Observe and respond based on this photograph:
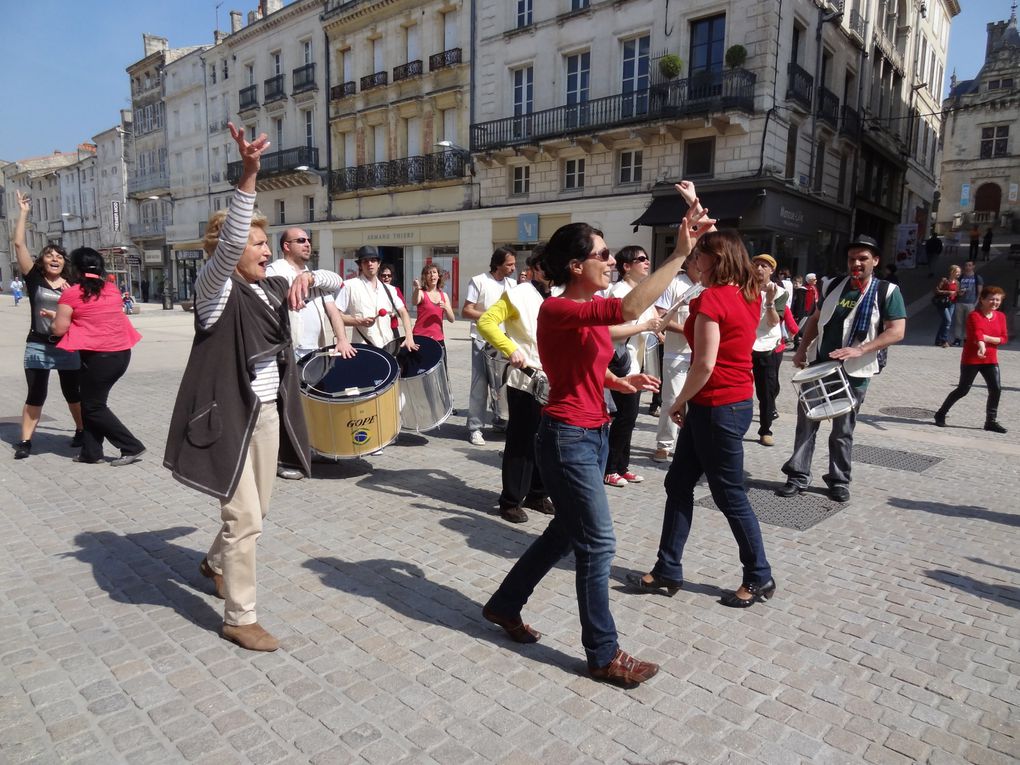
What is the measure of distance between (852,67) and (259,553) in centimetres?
2772

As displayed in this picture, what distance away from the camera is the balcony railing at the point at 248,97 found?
36219 mm

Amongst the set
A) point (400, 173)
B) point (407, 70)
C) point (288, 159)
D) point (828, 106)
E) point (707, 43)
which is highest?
point (407, 70)

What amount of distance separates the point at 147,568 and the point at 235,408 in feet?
5.11

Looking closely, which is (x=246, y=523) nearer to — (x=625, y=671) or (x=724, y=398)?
(x=625, y=671)

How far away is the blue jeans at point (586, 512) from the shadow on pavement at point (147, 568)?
1.75 metres

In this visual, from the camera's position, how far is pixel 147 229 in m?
48.6

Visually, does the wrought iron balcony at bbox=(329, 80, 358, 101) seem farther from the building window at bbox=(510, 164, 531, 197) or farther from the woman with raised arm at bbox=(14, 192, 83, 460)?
the woman with raised arm at bbox=(14, 192, 83, 460)

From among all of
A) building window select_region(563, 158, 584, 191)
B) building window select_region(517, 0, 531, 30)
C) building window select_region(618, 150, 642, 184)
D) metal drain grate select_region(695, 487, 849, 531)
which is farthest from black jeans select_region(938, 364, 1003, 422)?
→ building window select_region(517, 0, 531, 30)

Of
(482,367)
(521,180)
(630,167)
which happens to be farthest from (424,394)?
(521,180)

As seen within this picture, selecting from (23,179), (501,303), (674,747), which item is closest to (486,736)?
(674,747)

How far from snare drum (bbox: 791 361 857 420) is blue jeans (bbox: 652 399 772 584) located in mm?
1588

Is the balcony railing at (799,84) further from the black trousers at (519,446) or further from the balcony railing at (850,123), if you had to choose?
the black trousers at (519,446)

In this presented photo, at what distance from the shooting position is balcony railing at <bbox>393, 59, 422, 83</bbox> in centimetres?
2780

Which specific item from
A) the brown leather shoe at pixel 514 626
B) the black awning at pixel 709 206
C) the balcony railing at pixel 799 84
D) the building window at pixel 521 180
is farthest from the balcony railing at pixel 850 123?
the brown leather shoe at pixel 514 626
